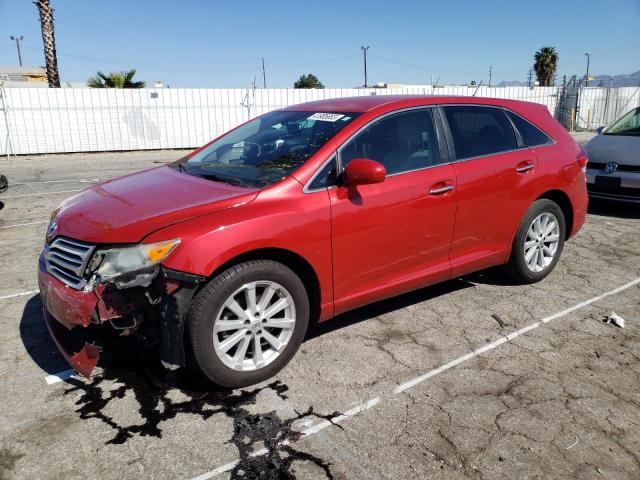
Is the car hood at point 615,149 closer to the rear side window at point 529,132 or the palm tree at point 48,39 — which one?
the rear side window at point 529,132

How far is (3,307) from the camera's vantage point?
432cm

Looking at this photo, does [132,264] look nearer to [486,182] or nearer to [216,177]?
[216,177]

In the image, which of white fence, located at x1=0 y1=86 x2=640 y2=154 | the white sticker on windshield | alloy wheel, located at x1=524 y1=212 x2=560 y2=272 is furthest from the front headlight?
white fence, located at x1=0 y1=86 x2=640 y2=154

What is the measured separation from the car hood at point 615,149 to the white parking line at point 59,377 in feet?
24.4

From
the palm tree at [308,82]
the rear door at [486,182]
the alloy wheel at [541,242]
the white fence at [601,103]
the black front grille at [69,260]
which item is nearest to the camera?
the black front grille at [69,260]

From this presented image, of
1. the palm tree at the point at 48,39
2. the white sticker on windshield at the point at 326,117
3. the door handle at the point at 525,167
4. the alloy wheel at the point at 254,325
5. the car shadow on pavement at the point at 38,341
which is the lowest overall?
the car shadow on pavement at the point at 38,341

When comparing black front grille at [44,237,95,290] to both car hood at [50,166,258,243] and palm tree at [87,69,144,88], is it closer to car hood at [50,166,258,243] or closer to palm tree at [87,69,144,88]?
car hood at [50,166,258,243]

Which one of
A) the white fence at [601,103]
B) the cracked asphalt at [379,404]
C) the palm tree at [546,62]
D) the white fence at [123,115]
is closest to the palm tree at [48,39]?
the white fence at [123,115]

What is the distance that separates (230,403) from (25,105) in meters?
18.8

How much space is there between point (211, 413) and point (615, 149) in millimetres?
7184

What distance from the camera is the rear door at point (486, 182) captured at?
155 inches

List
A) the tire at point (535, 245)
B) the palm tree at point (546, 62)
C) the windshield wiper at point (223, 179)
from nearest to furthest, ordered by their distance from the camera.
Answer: the windshield wiper at point (223, 179), the tire at point (535, 245), the palm tree at point (546, 62)

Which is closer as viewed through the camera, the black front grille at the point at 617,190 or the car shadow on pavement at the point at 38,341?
the car shadow on pavement at the point at 38,341

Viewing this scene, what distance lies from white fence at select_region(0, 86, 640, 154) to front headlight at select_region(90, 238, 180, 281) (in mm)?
16780
